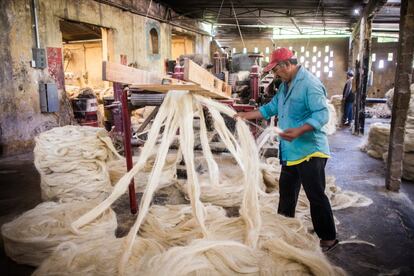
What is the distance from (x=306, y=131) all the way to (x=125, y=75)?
1.48m

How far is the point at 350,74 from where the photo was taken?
36.3ft

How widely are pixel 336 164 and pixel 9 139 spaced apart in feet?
22.1

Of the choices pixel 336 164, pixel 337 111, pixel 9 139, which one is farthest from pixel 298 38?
pixel 9 139

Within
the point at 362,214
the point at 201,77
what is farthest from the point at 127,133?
the point at 362,214

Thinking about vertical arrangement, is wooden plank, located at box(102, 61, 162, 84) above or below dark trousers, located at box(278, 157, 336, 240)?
above

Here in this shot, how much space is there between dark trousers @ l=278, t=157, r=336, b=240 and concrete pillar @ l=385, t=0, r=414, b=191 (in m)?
2.14

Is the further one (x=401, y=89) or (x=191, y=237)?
(x=401, y=89)

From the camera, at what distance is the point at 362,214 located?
146 inches

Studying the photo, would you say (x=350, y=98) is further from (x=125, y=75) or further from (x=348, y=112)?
(x=125, y=75)

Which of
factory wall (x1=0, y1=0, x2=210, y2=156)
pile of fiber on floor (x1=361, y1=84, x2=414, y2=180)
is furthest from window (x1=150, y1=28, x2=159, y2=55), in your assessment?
pile of fiber on floor (x1=361, y1=84, x2=414, y2=180)

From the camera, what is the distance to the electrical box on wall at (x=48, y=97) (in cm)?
771

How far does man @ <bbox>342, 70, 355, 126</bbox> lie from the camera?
36.3ft

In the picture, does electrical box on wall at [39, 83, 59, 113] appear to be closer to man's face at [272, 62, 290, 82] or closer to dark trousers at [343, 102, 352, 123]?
man's face at [272, 62, 290, 82]

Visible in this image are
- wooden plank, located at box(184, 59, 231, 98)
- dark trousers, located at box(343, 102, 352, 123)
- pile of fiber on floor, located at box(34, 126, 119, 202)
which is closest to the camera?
wooden plank, located at box(184, 59, 231, 98)
